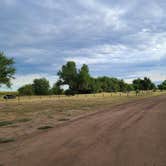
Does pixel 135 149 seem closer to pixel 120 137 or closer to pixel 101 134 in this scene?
pixel 120 137

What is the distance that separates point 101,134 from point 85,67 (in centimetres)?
9315

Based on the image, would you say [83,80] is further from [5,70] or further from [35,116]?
[35,116]

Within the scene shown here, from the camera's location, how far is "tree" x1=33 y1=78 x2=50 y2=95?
110812 mm

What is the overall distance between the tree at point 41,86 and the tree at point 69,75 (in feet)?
34.6

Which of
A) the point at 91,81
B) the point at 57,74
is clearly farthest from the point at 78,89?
the point at 57,74

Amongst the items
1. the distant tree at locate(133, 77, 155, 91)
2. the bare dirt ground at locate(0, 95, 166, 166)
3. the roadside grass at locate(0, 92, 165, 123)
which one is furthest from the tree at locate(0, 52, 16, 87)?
the distant tree at locate(133, 77, 155, 91)

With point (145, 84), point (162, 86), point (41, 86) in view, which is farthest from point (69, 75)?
point (162, 86)

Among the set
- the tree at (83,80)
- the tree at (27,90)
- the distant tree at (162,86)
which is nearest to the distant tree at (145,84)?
→ the distant tree at (162,86)

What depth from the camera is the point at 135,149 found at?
635cm

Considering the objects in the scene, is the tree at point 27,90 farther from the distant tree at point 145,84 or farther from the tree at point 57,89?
the distant tree at point 145,84

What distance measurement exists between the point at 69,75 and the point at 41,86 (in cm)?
1793

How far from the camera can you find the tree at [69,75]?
332ft

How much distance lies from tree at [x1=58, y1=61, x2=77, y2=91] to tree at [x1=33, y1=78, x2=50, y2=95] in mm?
10550

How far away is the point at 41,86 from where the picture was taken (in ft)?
366
